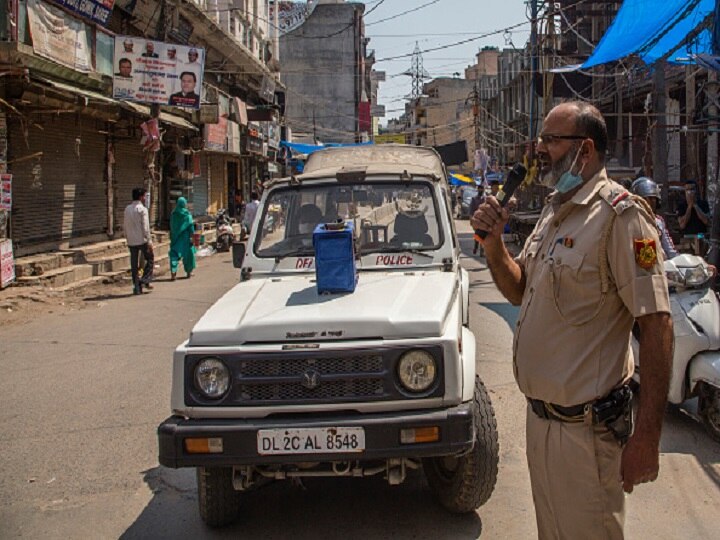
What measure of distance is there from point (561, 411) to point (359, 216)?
3.06 meters

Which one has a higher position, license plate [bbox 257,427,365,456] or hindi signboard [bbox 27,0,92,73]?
hindi signboard [bbox 27,0,92,73]

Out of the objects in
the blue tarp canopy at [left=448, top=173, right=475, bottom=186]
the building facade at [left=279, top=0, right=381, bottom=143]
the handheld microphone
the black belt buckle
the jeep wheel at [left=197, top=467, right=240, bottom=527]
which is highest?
the building facade at [left=279, top=0, right=381, bottom=143]

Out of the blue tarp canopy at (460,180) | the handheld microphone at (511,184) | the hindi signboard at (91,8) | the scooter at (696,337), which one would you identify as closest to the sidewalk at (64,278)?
the hindi signboard at (91,8)

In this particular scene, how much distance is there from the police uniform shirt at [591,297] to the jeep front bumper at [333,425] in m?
1.07

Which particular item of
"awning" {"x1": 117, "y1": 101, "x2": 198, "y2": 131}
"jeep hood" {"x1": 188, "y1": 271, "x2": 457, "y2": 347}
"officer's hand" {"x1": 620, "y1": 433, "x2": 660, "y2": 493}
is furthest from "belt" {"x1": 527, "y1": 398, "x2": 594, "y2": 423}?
"awning" {"x1": 117, "y1": 101, "x2": 198, "y2": 131}

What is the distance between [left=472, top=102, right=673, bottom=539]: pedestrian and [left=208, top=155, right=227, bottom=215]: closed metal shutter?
2709cm

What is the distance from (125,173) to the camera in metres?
19.5

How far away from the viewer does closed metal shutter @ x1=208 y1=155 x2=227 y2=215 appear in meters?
29.5

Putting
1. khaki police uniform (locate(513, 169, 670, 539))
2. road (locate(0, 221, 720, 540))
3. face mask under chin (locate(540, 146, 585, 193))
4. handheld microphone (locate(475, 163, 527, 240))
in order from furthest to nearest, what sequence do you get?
road (locate(0, 221, 720, 540))
handheld microphone (locate(475, 163, 527, 240))
face mask under chin (locate(540, 146, 585, 193))
khaki police uniform (locate(513, 169, 670, 539))

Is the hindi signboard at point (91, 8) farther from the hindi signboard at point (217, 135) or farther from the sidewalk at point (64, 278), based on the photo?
the hindi signboard at point (217, 135)

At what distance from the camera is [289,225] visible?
5.59 metres

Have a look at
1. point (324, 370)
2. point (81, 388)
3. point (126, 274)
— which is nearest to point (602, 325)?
point (324, 370)

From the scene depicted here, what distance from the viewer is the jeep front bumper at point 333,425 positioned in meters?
3.69

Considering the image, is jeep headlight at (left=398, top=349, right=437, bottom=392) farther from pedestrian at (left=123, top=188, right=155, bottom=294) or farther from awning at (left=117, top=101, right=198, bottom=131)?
awning at (left=117, top=101, right=198, bottom=131)
